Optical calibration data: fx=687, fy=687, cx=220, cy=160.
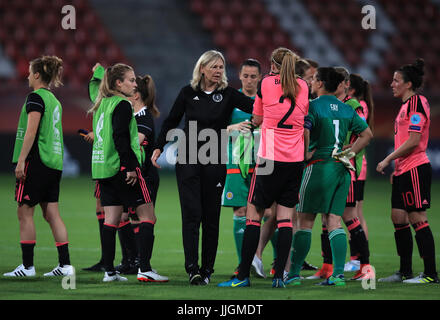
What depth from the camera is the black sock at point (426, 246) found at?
250 inches

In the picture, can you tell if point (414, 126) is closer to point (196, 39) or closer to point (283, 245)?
point (283, 245)

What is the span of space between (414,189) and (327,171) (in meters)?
0.95

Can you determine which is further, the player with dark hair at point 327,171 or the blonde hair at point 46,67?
the blonde hair at point 46,67

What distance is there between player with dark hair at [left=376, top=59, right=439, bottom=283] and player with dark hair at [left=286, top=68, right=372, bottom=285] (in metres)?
0.53

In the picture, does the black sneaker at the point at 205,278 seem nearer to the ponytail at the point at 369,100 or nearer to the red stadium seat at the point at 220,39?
the ponytail at the point at 369,100

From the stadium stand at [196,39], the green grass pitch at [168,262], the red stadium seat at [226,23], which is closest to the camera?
the green grass pitch at [168,262]

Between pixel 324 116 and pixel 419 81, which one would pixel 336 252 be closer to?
pixel 324 116

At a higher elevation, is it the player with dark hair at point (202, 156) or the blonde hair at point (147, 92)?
the blonde hair at point (147, 92)

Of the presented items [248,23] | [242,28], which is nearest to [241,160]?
[242,28]

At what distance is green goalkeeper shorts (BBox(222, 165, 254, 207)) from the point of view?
7.03 m

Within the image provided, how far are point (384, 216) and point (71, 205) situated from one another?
234 inches

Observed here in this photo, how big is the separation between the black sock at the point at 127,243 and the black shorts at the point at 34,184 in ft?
3.00

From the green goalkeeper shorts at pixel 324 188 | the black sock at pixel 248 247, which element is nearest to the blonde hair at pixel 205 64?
the green goalkeeper shorts at pixel 324 188

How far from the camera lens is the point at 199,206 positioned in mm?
6133
